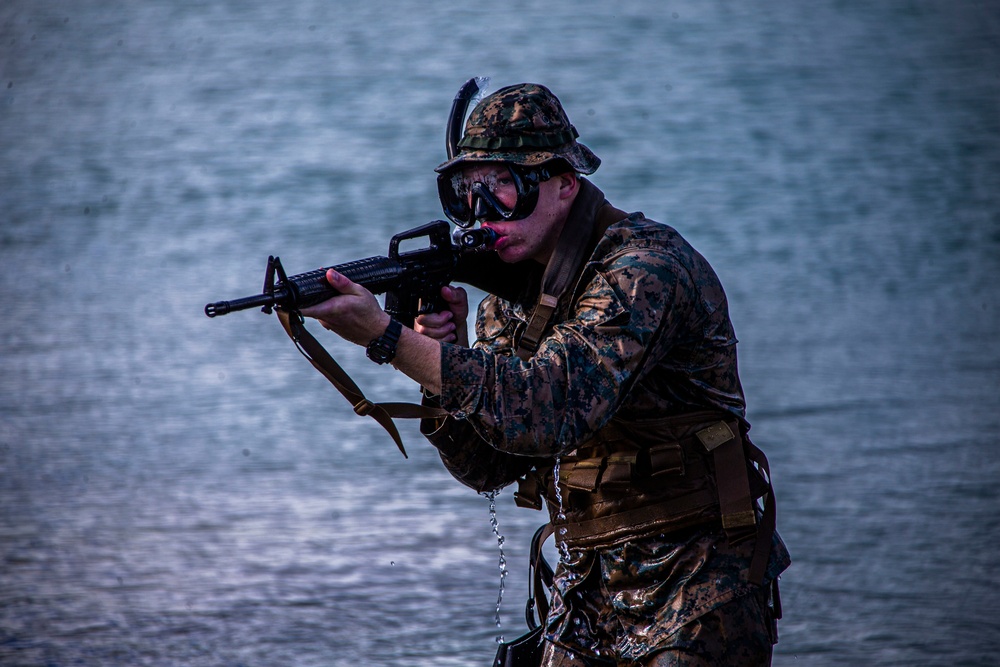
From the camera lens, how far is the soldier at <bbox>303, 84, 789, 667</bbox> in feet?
8.94

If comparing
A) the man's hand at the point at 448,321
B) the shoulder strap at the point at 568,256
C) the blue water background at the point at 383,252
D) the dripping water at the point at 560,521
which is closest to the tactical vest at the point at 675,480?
the dripping water at the point at 560,521

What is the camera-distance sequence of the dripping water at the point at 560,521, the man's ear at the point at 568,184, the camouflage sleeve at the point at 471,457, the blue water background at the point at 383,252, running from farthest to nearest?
the blue water background at the point at 383,252
the camouflage sleeve at the point at 471,457
the dripping water at the point at 560,521
the man's ear at the point at 568,184

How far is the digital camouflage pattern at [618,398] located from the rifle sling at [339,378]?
0.14 metres

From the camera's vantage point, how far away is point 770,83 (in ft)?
52.6

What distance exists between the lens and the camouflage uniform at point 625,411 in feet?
8.29

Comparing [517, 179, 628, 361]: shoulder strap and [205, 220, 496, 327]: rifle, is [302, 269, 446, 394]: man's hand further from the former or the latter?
[517, 179, 628, 361]: shoulder strap

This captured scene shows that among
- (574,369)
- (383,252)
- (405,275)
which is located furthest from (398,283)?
(383,252)

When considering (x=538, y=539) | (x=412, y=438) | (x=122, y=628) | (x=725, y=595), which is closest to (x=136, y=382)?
(x=412, y=438)

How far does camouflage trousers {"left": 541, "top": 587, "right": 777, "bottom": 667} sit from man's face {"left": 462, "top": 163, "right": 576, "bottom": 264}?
90 cm

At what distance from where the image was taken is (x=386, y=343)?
252 centimetres

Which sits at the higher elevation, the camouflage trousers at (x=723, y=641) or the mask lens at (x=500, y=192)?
the mask lens at (x=500, y=192)

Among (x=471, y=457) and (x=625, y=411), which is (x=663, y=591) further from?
(x=471, y=457)

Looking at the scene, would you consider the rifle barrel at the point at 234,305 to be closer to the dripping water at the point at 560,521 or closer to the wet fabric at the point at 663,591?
the dripping water at the point at 560,521

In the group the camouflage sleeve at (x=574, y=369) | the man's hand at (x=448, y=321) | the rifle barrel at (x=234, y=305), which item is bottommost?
the man's hand at (x=448, y=321)
